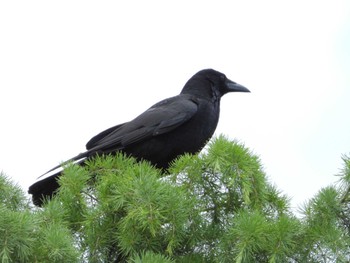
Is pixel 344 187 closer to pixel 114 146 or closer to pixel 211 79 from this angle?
pixel 114 146

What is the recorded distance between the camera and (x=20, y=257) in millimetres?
4344

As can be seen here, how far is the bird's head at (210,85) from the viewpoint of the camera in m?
8.60

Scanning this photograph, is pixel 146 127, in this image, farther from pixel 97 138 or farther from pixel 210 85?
pixel 210 85

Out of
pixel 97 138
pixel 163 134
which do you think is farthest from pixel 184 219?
pixel 97 138

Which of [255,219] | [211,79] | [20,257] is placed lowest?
[20,257]

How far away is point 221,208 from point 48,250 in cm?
121

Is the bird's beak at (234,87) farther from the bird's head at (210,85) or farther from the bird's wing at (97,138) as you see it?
the bird's wing at (97,138)

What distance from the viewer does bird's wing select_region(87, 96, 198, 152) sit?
7785 millimetres

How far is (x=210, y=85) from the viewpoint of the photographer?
8719 millimetres

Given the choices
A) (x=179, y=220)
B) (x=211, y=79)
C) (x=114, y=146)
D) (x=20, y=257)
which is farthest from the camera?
(x=211, y=79)

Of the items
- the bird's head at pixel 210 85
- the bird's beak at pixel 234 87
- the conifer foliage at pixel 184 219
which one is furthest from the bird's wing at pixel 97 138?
the conifer foliage at pixel 184 219

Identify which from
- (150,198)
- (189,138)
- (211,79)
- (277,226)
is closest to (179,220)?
(150,198)

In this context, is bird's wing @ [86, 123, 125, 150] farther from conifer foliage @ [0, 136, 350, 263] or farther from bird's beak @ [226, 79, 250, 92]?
conifer foliage @ [0, 136, 350, 263]

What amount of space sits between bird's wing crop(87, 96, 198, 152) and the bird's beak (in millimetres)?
878
